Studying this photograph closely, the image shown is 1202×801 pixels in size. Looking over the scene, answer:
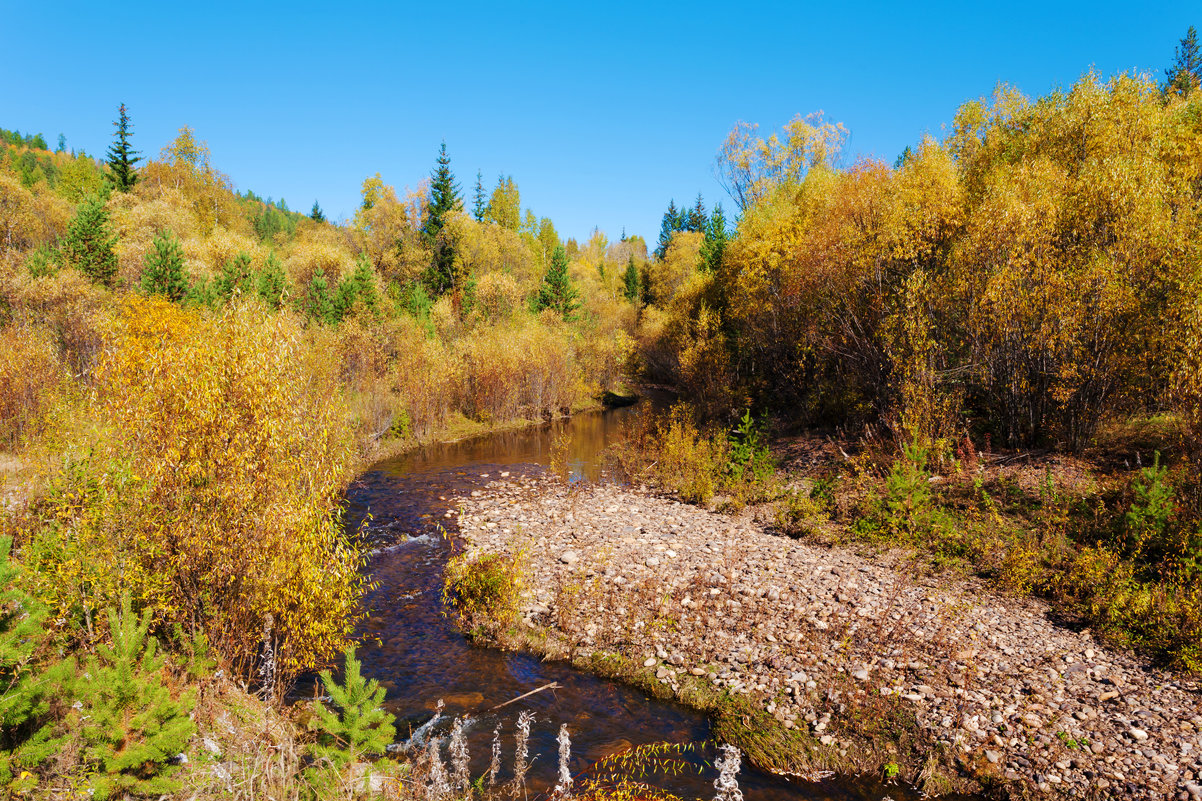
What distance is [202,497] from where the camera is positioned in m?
7.57

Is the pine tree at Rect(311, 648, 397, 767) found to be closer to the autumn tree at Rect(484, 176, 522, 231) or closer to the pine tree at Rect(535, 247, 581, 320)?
the pine tree at Rect(535, 247, 581, 320)

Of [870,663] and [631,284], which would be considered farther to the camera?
[631,284]

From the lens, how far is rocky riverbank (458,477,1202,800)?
25.0ft

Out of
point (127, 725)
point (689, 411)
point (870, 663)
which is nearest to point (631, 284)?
point (689, 411)

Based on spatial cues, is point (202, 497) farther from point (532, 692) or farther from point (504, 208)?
point (504, 208)

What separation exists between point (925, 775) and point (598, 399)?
40.3 metres

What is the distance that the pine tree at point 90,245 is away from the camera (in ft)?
101

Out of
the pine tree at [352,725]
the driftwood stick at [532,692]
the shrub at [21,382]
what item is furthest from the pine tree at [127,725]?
the shrub at [21,382]

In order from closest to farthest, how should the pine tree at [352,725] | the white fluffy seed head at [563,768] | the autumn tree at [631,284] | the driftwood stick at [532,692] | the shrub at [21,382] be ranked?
the white fluffy seed head at [563,768] → the pine tree at [352,725] → the driftwood stick at [532,692] → the shrub at [21,382] → the autumn tree at [631,284]

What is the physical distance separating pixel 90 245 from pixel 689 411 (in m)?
33.2

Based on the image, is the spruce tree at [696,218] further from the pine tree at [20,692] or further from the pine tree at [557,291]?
the pine tree at [20,692]

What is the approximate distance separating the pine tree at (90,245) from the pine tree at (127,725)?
33.3 metres

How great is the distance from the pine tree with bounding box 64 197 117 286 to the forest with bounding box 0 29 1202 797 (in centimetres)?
19

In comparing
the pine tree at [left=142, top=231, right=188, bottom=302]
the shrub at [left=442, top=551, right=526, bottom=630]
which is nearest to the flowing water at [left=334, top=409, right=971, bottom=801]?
the shrub at [left=442, top=551, right=526, bottom=630]
